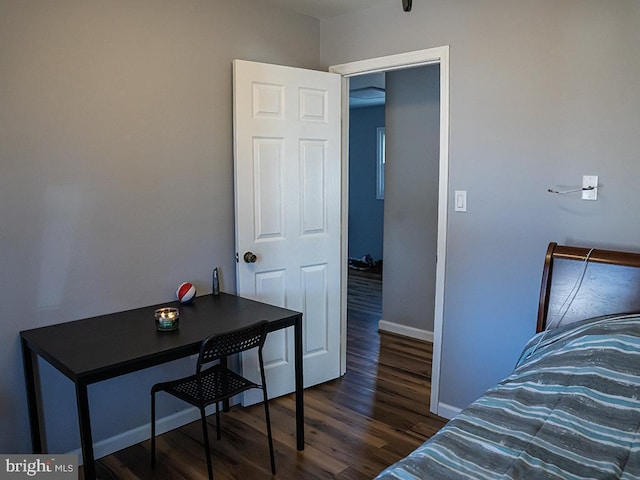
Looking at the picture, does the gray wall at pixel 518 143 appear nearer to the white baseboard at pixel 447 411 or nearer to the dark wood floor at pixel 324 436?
the white baseboard at pixel 447 411

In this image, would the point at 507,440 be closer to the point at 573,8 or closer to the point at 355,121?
the point at 573,8

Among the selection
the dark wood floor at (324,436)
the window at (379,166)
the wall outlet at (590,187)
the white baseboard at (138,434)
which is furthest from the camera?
the window at (379,166)

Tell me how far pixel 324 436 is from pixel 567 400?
149cm

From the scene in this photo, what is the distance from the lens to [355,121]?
768cm

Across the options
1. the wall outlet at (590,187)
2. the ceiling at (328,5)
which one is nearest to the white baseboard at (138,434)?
the wall outlet at (590,187)

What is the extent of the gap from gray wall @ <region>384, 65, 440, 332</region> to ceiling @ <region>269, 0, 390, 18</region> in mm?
1189

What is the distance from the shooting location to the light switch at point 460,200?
8.93 ft

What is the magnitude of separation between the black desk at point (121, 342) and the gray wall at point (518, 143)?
100 cm

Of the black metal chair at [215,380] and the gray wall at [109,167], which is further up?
the gray wall at [109,167]

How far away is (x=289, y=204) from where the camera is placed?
3068 mm

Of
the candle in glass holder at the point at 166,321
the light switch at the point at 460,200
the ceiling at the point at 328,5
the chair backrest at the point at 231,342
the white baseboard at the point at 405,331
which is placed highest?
the ceiling at the point at 328,5

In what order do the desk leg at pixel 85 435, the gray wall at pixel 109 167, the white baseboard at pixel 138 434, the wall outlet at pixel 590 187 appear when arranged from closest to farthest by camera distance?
1. the desk leg at pixel 85 435
2. the gray wall at pixel 109 167
3. the wall outlet at pixel 590 187
4. the white baseboard at pixel 138 434

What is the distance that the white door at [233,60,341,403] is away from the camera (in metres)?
2.89

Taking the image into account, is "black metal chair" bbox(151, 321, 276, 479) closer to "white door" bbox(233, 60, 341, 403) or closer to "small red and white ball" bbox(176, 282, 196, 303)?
"small red and white ball" bbox(176, 282, 196, 303)
